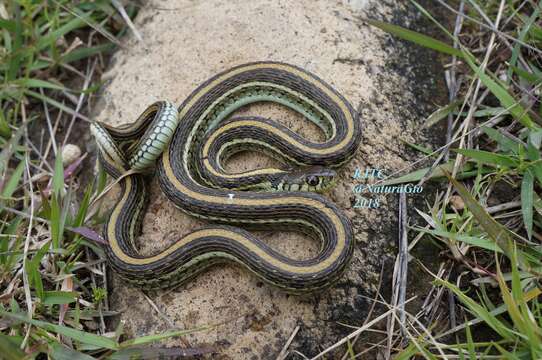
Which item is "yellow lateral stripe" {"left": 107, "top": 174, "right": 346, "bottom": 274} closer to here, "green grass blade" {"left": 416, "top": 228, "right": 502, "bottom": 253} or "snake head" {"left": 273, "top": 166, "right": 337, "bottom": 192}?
"snake head" {"left": 273, "top": 166, "right": 337, "bottom": 192}

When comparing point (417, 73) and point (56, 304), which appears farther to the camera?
point (417, 73)

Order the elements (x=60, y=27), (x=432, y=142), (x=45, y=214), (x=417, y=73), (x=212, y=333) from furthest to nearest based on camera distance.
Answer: (x=60, y=27), (x=417, y=73), (x=432, y=142), (x=45, y=214), (x=212, y=333)

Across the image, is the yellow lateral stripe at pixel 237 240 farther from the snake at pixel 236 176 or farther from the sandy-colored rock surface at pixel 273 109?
the sandy-colored rock surface at pixel 273 109

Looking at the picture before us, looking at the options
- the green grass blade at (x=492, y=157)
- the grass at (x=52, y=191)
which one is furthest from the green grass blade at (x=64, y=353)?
the green grass blade at (x=492, y=157)

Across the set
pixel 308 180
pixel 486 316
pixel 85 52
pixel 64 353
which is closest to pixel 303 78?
pixel 308 180

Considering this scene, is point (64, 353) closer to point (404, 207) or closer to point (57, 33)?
point (404, 207)

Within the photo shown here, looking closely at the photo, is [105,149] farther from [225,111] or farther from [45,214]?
[225,111]

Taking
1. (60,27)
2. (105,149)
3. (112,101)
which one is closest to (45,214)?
(105,149)
